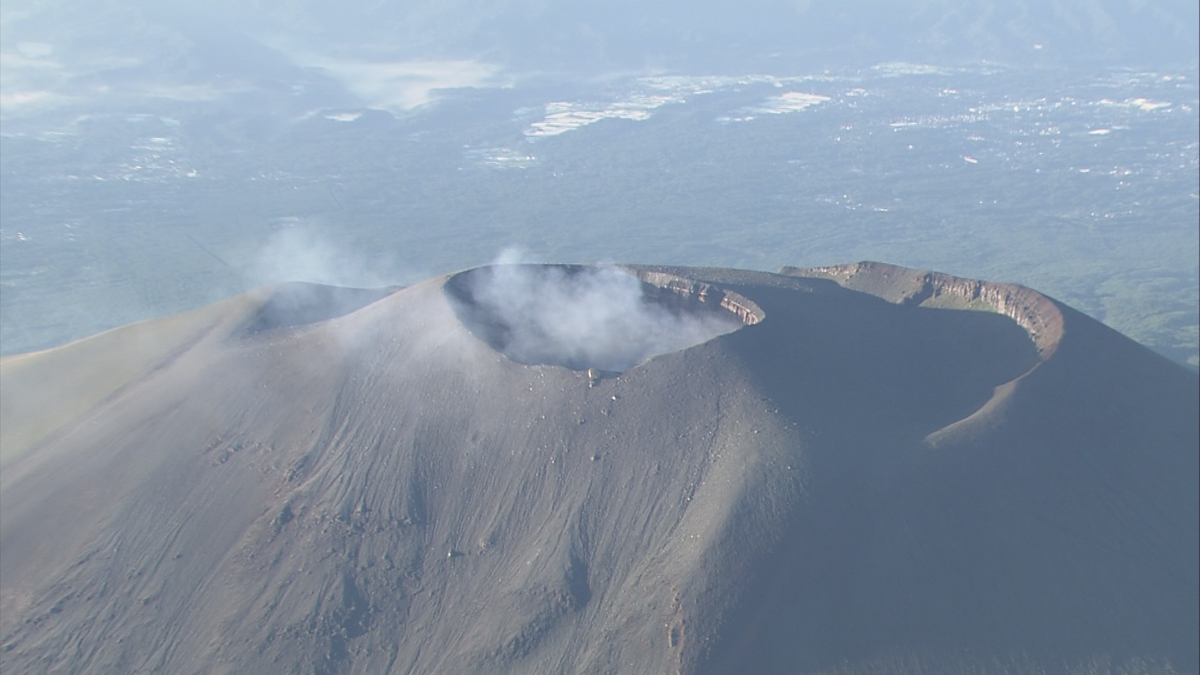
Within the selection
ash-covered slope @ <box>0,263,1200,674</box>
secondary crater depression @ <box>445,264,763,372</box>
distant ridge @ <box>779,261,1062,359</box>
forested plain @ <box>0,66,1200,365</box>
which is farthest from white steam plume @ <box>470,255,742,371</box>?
forested plain @ <box>0,66,1200,365</box>

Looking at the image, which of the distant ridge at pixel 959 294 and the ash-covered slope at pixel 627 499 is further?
the distant ridge at pixel 959 294

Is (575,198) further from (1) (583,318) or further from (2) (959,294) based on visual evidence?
(1) (583,318)

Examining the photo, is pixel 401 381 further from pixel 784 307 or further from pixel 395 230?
pixel 395 230

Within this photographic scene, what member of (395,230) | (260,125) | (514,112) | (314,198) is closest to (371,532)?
(395,230)

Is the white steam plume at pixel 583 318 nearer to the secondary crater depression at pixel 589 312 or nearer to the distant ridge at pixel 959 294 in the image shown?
the secondary crater depression at pixel 589 312

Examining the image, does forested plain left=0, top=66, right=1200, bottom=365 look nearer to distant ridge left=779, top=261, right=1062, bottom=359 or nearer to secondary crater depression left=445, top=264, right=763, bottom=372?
secondary crater depression left=445, top=264, right=763, bottom=372

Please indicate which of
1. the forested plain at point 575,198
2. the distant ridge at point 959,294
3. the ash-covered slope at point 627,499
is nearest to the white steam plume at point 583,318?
the ash-covered slope at point 627,499
